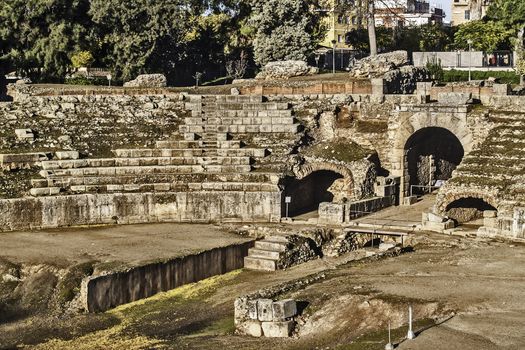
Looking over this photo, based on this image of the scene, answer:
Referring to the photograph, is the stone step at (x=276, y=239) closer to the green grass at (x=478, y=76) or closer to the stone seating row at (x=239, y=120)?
the stone seating row at (x=239, y=120)

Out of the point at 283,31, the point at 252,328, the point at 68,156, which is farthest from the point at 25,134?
the point at 283,31

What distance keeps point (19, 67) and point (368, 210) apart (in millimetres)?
32469

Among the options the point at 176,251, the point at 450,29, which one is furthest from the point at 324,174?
the point at 450,29

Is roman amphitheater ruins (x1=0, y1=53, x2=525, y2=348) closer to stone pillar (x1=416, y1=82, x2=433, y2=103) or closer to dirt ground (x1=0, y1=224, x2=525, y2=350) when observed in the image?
stone pillar (x1=416, y1=82, x2=433, y2=103)

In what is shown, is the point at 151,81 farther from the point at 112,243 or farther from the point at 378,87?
the point at 112,243

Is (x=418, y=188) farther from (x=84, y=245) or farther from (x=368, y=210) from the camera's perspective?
(x=84, y=245)

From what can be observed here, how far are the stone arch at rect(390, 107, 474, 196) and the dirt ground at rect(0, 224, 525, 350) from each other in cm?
1157

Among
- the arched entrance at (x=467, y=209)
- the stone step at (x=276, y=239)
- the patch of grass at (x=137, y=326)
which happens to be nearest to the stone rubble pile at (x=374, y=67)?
the arched entrance at (x=467, y=209)

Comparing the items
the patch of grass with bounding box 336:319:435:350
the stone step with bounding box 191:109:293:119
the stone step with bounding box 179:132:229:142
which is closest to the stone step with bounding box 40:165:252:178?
the stone step with bounding box 179:132:229:142

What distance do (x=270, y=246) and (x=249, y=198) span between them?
4.92 metres

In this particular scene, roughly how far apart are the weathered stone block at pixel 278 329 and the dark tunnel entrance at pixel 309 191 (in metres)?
17.2

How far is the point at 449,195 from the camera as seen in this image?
142ft

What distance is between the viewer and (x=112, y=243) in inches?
1577

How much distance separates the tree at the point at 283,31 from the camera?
70250 millimetres
